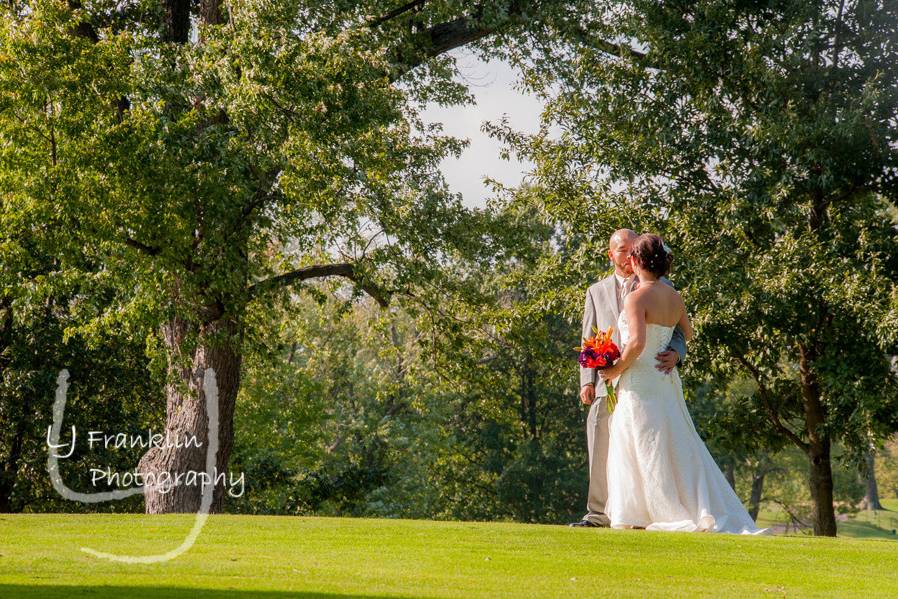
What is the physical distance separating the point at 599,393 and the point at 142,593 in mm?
4911

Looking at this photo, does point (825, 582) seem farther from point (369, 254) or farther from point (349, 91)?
point (369, 254)

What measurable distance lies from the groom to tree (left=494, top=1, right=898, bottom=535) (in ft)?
22.5

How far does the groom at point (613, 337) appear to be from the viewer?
31.7 feet

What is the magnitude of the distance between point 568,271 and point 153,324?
7.60 meters

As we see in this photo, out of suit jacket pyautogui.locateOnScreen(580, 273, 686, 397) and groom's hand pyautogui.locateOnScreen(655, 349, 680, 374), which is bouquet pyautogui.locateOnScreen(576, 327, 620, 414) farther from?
groom's hand pyautogui.locateOnScreen(655, 349, 680, 374)

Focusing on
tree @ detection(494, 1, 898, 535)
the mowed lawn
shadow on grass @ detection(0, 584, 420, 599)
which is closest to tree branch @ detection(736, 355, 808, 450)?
tree @ detection(494, 1, 898, 535)

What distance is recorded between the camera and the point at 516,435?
48219 mm

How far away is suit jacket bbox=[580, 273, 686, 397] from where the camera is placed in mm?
9820

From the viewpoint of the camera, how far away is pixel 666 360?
31.0ft

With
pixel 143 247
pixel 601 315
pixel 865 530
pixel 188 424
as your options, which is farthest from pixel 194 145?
pixel 865 530

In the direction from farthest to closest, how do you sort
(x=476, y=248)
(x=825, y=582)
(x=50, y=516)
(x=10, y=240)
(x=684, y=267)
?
1. (x=476, y=248)
2. (x=684, y=267)
3. (x=10, y=240)
4. (x=50, y=516)
5. (x=825, y=582)

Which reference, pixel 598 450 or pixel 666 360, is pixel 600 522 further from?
pixel 666 360

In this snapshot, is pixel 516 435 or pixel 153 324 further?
pixel 516 435

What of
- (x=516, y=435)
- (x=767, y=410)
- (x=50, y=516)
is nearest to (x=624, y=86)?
(x=767, y=410)
